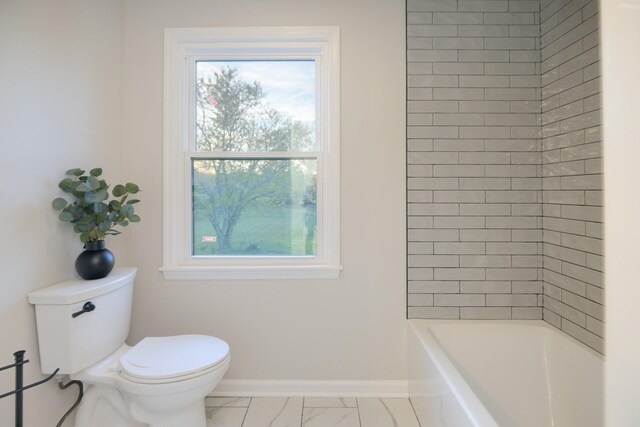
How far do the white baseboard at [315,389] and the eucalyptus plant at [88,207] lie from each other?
108cm

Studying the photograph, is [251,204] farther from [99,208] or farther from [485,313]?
[485,313]

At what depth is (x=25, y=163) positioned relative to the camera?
1.32m

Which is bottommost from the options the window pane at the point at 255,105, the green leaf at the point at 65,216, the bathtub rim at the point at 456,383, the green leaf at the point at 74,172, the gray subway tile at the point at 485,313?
the bathtub rim at the point at 456,383

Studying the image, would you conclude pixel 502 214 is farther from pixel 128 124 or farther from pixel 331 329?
pixel 128 124

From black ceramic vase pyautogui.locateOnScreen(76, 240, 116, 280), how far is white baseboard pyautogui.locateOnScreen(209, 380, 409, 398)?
3.01 feet

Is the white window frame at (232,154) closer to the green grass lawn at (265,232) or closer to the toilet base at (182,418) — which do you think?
the green grass lawn at (265,232)

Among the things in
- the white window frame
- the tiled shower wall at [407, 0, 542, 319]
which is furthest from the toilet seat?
the tiled shower wall at [407, 0, 542, 319]

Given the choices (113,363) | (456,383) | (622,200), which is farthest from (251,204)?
(622,200)

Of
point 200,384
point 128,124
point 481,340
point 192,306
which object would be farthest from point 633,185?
point 128,124

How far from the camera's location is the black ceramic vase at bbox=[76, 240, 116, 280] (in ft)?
4.90

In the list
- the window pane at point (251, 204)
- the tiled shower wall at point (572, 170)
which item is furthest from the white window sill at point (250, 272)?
the tiled shower wall at point (572, 170)

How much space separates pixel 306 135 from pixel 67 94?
1179 millimetres

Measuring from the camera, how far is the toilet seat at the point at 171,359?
1.32 m

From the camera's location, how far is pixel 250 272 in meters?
1.89
